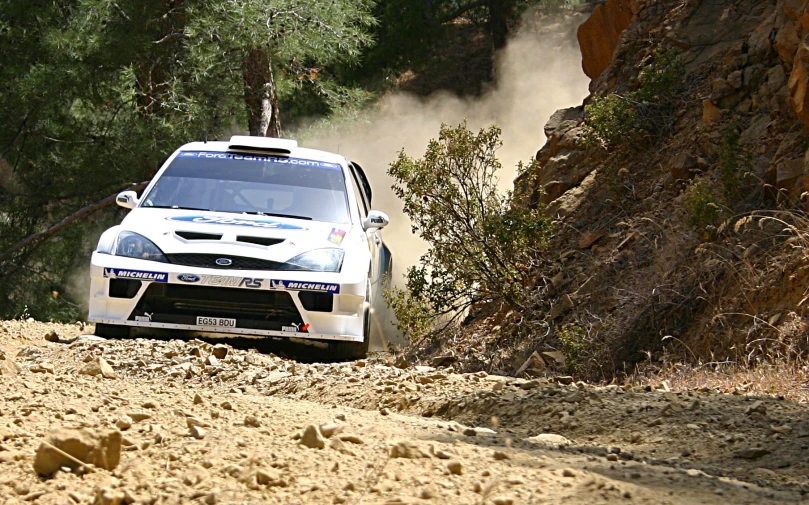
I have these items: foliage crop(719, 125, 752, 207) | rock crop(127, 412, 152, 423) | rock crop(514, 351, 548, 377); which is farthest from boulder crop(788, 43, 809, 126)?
rock crop(127, 412, 152, 423)

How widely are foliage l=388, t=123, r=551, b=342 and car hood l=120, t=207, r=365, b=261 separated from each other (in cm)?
158

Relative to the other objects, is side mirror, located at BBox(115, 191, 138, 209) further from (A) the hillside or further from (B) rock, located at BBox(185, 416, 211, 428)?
(B) rock, located at BBox(185, 416, 211, 428)

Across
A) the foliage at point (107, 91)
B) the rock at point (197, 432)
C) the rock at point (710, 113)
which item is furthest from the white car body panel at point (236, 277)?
the foliage at point (107, 91)

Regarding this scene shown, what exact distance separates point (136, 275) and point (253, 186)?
5.77ft

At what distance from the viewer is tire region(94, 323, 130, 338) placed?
26.1 ft

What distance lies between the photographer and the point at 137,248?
7949 mm

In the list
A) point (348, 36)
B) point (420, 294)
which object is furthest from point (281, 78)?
point (420, 294)

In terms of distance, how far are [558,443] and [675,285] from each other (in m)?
4.33

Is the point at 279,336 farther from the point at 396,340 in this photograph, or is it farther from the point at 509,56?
the point at 509,56

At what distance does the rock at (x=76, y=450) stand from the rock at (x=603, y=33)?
11.4 meters

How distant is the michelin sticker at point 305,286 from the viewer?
7766 millimetres

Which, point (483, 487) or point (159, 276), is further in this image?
point (159, 276)

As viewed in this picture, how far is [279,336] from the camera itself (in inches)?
309

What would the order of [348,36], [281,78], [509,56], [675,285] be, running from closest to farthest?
[675,285] → [348,36] → [281,78] → [509,56]
